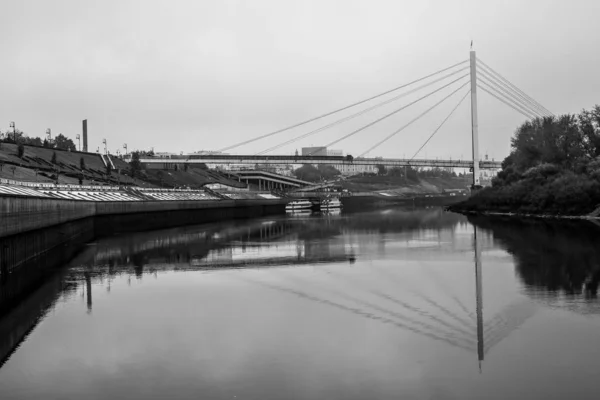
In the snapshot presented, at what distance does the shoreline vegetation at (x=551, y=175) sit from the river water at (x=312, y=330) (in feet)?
103

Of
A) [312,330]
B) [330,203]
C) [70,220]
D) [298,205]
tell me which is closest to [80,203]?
[70,220]

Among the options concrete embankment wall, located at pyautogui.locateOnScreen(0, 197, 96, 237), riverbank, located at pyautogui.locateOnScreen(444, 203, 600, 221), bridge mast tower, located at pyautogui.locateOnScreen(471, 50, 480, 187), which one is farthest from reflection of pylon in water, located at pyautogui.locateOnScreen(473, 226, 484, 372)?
bridge mast tower, located at pyautogui.locateOnScreen(471, 50, 480, 187)

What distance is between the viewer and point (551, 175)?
2579 inches

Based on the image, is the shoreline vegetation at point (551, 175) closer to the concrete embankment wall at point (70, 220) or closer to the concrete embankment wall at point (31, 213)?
the concrete embankment wall at point (70, 220)

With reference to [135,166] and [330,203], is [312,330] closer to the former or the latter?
[135,166]

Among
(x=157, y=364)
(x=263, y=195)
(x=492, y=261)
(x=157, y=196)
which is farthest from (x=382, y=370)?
(x=263, y=195)

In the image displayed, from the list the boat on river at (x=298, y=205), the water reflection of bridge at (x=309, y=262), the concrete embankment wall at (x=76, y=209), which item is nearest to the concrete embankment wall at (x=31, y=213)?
the concrete embankment wall at (x=76, y=209)

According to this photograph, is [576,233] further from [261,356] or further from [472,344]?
[261,356]

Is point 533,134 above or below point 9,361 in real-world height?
above

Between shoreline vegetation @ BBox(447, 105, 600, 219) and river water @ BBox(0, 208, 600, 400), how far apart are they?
31364 mm

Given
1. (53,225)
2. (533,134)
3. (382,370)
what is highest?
(533,134)

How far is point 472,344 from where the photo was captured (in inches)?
529

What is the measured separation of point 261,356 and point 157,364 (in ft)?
6.90

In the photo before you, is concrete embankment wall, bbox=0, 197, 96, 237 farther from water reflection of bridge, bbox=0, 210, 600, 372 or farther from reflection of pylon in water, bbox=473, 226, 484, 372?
reflection of pylon in water, bbox=473, 226, 484, 372
